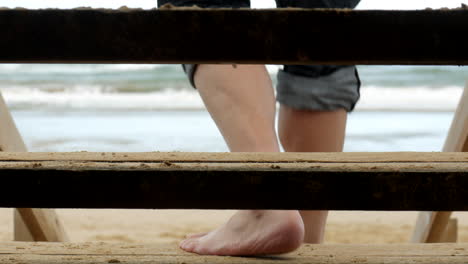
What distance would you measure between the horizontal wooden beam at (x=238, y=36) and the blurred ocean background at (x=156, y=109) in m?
4.05

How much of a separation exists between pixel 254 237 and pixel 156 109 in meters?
7.51

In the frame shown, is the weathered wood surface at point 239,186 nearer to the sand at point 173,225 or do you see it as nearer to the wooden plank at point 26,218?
the wooden plank at point 26,218

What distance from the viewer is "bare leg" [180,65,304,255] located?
1.04m

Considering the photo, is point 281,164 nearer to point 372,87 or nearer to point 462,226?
point 462,226

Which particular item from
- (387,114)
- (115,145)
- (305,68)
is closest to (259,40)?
(305,68)

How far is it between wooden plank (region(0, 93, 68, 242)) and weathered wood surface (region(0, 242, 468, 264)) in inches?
18.4

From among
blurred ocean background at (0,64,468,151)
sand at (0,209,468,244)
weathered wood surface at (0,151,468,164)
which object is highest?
weathered wood surface at (0,151,468,164)

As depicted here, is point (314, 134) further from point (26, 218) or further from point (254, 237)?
point (26, 218)

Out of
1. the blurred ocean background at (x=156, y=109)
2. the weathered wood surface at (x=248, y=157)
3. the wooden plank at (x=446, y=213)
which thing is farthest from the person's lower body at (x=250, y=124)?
the blurred ocean background at (x=156, y=109)

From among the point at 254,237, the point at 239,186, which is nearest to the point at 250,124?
the point at 254,237

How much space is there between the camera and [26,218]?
5.22 ft

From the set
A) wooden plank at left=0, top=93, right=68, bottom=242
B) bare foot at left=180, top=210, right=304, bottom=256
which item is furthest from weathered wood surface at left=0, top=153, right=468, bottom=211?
wooden plank at left=0, top=93, right=68, bottom=242

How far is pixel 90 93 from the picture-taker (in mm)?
9906

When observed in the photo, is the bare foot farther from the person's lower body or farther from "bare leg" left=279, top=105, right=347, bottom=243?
"bare leg" left=279, top=105, right=347, bottom=243
